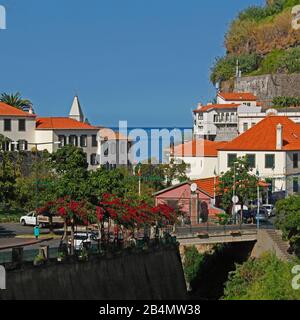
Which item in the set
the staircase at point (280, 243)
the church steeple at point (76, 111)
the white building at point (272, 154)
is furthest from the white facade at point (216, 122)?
the staircase at point (280, 243)

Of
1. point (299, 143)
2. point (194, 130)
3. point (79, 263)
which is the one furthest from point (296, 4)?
point (79, 263)

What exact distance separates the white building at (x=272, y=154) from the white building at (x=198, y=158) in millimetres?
2843

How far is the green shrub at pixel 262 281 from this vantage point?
127 ft

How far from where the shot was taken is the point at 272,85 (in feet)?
299

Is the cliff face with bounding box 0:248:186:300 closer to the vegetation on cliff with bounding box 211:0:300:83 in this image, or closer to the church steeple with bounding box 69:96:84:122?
the church steeple with bounding box 69:96:84:122

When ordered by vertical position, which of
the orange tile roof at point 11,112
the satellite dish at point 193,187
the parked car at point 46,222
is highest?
the orange tile roof at point 11,112

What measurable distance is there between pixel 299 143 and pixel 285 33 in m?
34.9

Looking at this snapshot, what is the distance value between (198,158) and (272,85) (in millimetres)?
23467

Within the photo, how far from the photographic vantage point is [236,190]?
176 feet

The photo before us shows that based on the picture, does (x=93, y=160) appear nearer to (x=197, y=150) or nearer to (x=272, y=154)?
(x=197, y=150)

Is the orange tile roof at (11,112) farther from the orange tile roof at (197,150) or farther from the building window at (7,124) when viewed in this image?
the orange tile roof at (197,150)

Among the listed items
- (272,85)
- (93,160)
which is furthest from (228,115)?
(93,160)

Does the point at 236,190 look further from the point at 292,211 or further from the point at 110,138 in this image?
the point at 110,138

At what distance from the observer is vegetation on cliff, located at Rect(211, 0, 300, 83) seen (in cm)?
9574
